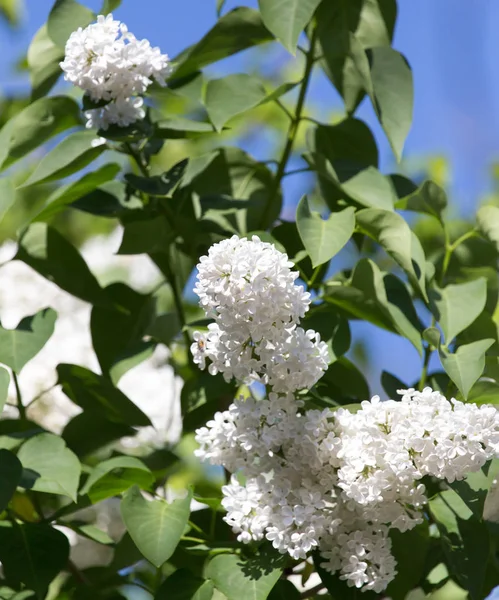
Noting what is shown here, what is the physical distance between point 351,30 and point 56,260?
1.30 ft

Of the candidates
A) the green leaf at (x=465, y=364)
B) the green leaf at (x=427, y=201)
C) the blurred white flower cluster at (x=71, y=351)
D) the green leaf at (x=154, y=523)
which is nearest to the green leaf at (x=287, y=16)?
the green leaf at (x=427, y=201)

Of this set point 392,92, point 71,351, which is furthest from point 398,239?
point 71,351

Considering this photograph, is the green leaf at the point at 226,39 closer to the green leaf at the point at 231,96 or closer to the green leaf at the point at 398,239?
the green leaf at the point at 231,96

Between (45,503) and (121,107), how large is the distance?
1.62 feet

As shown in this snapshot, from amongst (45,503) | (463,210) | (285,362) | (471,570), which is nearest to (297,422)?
(285,362)

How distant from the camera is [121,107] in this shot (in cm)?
87

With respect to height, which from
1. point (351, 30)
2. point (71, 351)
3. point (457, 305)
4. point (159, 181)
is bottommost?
point (71, 351)

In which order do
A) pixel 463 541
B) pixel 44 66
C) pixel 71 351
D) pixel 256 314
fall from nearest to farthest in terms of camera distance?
1. pixel 256 314
2. pixel 463 541
3. pixel 44 66
4. pixel 71 351

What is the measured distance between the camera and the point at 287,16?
2.81ft

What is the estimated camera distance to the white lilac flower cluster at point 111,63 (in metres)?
0.82

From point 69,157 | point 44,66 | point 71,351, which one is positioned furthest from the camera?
point 71,351

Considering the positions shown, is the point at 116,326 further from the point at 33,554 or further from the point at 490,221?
the point at 490,221

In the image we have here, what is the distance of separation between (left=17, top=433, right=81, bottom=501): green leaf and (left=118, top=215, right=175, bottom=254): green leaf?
0.68 feet

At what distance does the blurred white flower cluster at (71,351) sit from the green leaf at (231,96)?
1.46 feet
